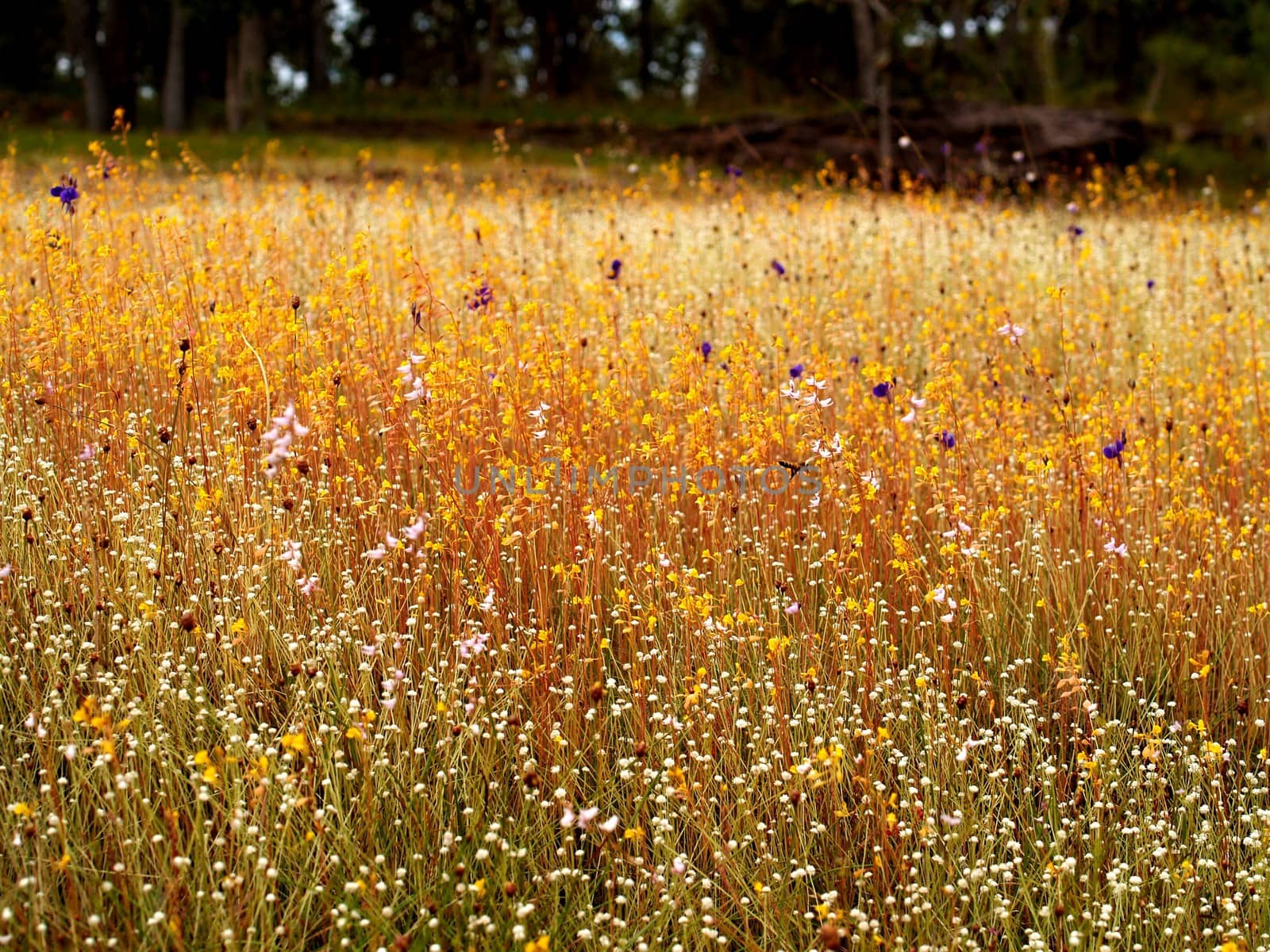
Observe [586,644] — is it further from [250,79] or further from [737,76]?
[737,76]

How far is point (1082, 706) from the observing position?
327 centimetres

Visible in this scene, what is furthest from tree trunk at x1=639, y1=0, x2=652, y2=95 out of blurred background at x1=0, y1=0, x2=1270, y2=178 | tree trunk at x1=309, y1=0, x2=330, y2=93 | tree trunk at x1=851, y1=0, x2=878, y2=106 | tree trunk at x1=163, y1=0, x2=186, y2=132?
tree trunk at x1=163, y1=0, x2=186, y2=132

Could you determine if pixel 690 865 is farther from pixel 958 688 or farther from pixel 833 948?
pixel 958 688

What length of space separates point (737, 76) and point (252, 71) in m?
22.1

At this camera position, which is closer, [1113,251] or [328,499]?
[328,499]

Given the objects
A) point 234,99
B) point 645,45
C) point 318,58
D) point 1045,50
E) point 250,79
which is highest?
point 645,45

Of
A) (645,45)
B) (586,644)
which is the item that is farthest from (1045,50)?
(586,644)

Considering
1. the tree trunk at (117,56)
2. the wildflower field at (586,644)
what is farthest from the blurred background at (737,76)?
the wildflower field at (586,644)

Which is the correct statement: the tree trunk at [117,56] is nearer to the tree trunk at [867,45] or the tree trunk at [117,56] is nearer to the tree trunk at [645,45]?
the tree trunk at [867,45]

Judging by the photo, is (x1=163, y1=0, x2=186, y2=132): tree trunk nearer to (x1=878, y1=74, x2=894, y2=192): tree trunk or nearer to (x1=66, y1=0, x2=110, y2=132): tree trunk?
(x1=66, y1=0, x2=110, y2=132): tree trunk

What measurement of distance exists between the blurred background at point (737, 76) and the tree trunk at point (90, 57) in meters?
0.04

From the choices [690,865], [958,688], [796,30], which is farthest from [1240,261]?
[796,30]

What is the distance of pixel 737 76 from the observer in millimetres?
39531

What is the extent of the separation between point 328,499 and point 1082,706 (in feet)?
7.83
